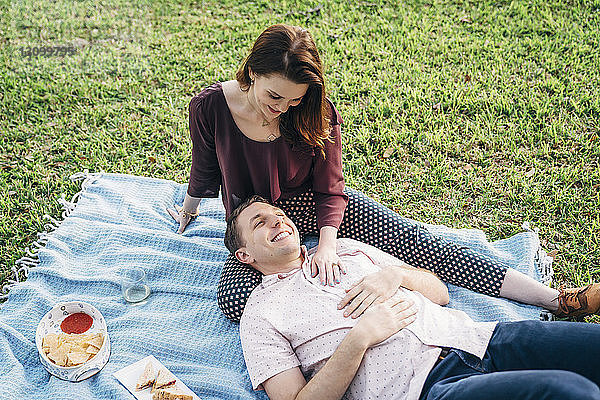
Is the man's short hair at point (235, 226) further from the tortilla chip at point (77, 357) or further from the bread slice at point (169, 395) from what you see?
the tortilla chip at point (77, 357)

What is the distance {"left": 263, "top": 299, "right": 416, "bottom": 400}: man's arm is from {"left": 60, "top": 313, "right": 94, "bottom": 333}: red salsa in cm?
119

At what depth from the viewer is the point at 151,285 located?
152 inches

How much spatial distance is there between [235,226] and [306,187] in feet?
1.94

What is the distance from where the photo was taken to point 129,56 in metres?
6.34

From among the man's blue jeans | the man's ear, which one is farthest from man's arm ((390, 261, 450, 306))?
the man's ear

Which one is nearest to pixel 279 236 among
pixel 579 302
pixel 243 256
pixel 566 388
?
pixel 243 256

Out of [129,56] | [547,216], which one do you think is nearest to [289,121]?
[547,216]

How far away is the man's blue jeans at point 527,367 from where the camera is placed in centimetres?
229

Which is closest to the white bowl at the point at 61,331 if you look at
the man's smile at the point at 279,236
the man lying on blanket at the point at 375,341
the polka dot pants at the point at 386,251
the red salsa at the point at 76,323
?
the red salsa at the point at 76,323

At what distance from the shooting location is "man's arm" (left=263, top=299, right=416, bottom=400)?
9.02ft

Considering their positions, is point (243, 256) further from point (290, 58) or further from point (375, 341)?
point (290, 58)

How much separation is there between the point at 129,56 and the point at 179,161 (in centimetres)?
187

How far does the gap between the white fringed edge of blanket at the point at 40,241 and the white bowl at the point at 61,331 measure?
54 centimetres

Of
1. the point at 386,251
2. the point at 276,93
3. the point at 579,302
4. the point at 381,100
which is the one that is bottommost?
the point at 386,251
